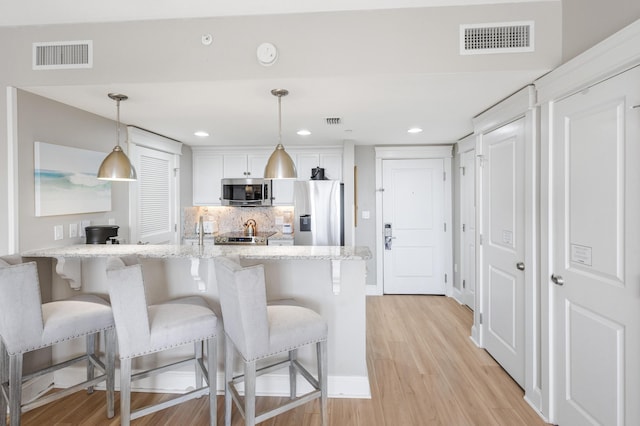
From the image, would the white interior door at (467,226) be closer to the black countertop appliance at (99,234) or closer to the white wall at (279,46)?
the white wall at (279,46)

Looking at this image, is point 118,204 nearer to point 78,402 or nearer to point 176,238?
point 176,238

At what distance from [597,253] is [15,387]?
10.6 ft

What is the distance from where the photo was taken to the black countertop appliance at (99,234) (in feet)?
9.11

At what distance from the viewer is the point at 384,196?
4.98 metres

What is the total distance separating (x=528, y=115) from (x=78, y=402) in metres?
3.73

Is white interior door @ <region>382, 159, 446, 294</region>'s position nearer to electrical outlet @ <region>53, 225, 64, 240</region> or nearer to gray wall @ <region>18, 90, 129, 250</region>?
gray wall @ <region>18, 90, 129, 250</region>

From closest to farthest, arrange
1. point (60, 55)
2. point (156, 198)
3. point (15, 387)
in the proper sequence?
point (15, 387) → point (60, 55) → point (156, 198)

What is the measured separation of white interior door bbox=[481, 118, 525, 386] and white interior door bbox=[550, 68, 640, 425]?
1.29ft

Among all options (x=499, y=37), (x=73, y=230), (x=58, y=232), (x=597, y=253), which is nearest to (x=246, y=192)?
(x=73, y=230)

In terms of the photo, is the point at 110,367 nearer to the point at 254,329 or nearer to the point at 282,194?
the point at 254,329

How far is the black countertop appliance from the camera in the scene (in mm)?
2775

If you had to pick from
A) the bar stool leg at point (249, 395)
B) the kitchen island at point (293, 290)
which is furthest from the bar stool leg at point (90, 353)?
the bar stool leg at point (249, 395)

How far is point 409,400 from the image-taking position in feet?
7.78

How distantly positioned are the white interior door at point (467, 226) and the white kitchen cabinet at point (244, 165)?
9.01ft
